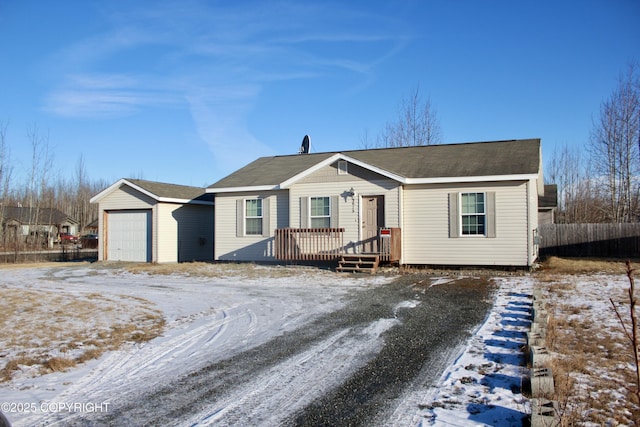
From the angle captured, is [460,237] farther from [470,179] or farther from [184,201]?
[184,201]

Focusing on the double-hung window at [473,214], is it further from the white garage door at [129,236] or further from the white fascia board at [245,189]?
the white garage door at [129,236]

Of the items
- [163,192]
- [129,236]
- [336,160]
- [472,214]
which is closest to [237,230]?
[163,192]

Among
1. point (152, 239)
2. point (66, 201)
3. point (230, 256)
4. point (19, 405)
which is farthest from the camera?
point (66, 201)

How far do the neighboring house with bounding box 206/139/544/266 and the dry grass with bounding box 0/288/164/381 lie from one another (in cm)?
737

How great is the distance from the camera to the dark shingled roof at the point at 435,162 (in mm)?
15297

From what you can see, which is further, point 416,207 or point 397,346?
point 416,207

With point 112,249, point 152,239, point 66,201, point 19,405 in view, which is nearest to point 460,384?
point 19,405

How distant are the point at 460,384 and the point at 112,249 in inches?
758

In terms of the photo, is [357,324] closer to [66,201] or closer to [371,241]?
[371,241]

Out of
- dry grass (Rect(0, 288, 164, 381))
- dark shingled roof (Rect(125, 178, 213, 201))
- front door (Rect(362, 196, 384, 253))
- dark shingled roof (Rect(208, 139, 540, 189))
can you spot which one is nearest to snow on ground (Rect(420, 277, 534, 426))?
dry grass (Rect(0, 288, 164, 381))

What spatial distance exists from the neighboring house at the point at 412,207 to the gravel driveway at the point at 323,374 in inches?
263

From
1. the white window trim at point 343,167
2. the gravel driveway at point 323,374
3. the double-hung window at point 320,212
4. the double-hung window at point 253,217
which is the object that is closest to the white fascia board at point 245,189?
the double-hung window at point 253,217

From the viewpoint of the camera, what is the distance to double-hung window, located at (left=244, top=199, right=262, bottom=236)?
1822cm

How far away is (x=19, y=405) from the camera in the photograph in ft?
15.0
